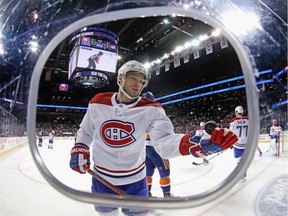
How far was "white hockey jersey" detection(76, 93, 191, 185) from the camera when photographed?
1.50 feet

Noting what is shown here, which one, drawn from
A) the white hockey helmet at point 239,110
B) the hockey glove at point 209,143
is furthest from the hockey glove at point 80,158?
the white hockey helmet at point 239,110

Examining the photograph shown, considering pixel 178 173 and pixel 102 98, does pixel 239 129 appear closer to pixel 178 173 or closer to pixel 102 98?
pixel 178 173

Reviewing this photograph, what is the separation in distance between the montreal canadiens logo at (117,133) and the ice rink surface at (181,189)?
0.09m

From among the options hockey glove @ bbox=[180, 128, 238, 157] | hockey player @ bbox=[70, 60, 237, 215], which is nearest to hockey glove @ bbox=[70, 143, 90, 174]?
hockey player @ bbox=[70, 60, 237, 215]

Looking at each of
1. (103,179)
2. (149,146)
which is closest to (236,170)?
(149,146)

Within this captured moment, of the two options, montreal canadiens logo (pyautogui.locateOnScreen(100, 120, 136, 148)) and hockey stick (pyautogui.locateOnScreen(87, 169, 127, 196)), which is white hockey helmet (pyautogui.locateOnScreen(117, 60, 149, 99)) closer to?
montreal canadiens logo (pyautogui.locateOnScreen(100, 120, 136, 148))

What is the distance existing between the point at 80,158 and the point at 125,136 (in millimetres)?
119

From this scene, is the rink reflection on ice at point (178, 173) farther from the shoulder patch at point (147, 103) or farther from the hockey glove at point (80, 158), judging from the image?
the shoulder patch at point (147, 103)

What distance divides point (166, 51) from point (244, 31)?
149mm

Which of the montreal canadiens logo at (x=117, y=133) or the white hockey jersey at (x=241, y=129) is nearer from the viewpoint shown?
the white hockey jersey at (x=241, y=129)

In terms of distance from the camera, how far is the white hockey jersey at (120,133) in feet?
1.50

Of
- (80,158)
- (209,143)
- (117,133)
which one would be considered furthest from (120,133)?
(209,143)

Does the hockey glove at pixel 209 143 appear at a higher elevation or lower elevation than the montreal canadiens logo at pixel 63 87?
lower

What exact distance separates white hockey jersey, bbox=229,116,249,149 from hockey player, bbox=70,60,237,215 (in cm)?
8
